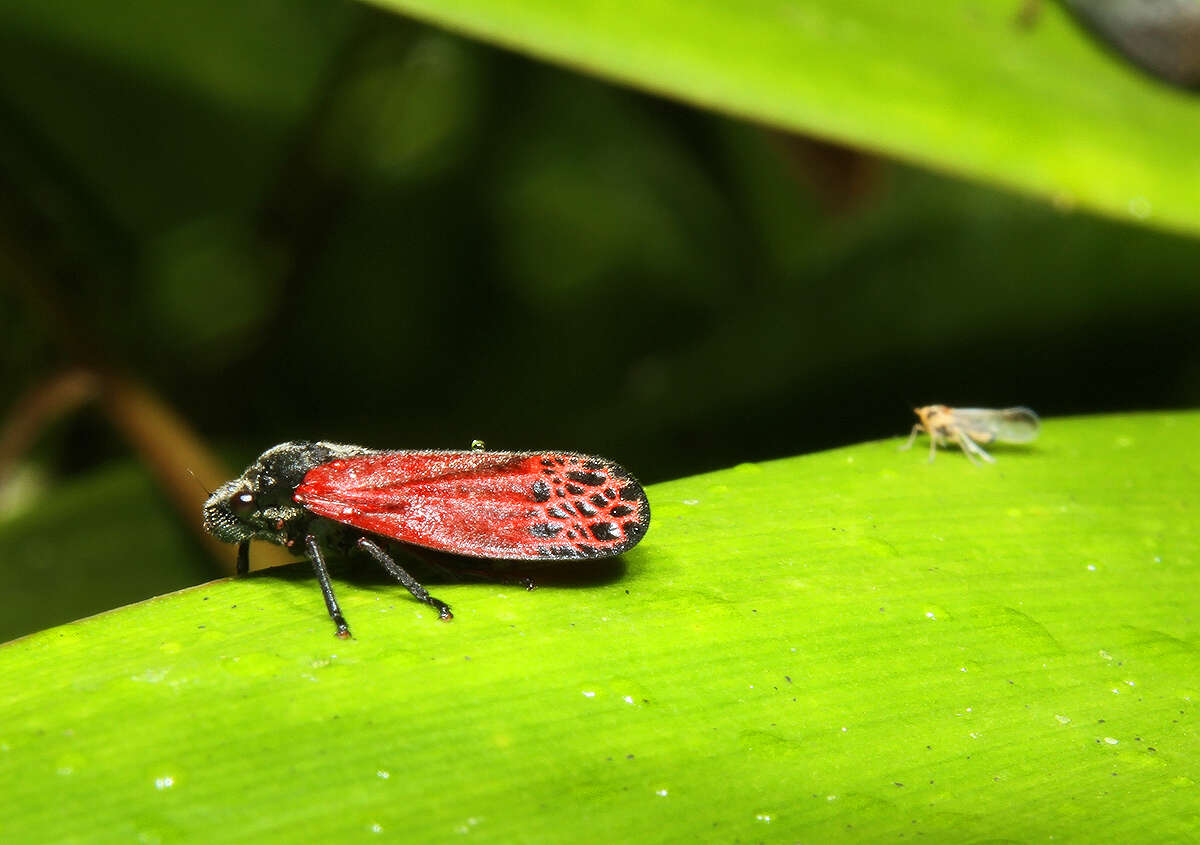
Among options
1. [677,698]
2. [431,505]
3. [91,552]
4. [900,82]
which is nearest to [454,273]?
[91,552]

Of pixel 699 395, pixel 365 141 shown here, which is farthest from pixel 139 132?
pixel 699 395

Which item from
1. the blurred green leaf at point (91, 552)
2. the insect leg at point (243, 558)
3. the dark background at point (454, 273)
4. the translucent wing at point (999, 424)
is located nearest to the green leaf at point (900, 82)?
the translucent wing at point (999, 424)

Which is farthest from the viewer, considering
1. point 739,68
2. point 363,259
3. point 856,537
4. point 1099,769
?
point 363,259

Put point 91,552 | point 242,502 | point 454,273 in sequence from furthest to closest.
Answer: point 454,273
point 91,552
point 242,502

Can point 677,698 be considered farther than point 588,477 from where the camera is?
No

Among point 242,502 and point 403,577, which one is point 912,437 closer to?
point 403,577

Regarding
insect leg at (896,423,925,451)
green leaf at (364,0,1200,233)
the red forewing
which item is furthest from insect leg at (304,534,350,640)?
insect leg at (896,423,925,451)

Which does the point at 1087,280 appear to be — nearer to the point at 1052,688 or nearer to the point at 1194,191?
the point at 1194,191
